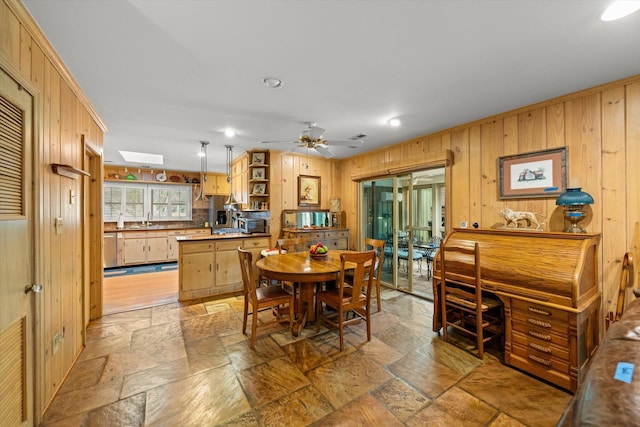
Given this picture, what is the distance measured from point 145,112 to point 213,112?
0.80 meters

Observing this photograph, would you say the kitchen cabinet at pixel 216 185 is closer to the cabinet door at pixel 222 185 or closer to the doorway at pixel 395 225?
the cabinet door at pixel 222 185

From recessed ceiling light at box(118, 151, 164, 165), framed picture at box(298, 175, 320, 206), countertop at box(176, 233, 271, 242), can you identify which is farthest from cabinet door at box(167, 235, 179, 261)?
framed picture at box(298, 175, 320, 206)

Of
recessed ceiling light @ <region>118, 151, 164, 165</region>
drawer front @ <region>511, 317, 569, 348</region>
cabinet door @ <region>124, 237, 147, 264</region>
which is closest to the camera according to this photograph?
drawer front @ <region>511, 317, 569, 348</region>

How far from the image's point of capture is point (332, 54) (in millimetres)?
1927

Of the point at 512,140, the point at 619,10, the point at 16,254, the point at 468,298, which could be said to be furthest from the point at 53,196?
the point at 512,140

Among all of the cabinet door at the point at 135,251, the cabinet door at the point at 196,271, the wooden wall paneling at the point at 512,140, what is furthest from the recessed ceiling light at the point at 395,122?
the cabinet door at the point at 135,251

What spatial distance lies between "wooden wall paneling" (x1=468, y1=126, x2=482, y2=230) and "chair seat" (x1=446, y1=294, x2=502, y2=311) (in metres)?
1.03

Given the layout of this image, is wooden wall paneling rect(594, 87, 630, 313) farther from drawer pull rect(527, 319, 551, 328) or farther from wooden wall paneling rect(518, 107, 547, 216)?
drawer pull rect(527, 319, 551, 328)

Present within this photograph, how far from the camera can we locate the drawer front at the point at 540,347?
1998 millimetres

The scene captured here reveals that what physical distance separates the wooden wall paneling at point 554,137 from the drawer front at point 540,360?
1.32 meters

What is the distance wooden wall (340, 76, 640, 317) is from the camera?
89.4 inches

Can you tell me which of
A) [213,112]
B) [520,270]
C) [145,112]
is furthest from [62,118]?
[520,270]

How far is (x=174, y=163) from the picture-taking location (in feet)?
20.2

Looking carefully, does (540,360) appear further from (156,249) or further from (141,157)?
(156,249)
